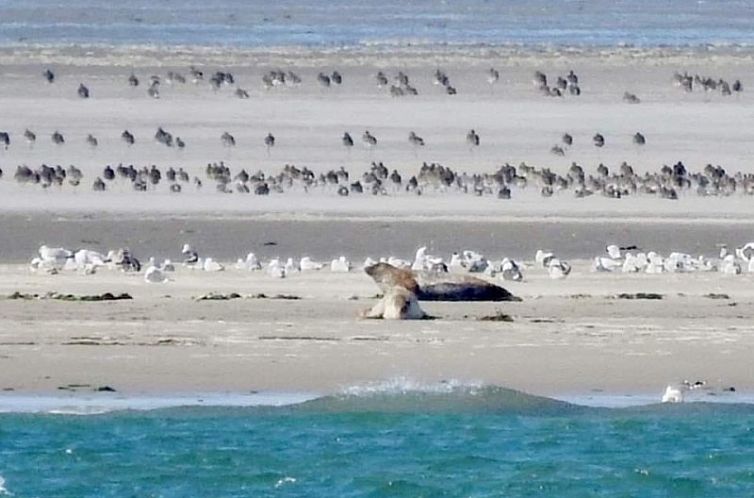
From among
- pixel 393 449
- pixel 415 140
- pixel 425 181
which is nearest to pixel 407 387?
pixel 393 449

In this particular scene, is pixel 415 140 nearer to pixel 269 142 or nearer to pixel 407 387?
pixel 269 142

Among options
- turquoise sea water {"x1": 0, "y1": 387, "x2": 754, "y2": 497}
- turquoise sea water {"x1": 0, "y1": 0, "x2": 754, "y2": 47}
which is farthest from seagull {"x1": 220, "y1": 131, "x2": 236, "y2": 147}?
turquoise sea water {"x1": 0, "y1": 0, "x2": 754, "y2": 47}

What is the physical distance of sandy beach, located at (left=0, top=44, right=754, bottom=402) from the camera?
38.1ft

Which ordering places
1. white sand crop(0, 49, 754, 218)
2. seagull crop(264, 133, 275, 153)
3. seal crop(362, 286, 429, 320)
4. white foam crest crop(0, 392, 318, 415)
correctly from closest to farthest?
1. white foam crest crop(0, 392, 318, 415)
2. seal crop(362, 286, 429, 320)
3. white sand crop(0, 49, 754, 218)
4. seagull crop(264, 133, 275, 153)

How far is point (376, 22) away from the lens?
Result: 54.5 metres

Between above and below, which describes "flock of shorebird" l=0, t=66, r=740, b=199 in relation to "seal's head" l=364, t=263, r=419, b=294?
above

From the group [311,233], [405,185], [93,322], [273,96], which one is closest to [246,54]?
[273,96]

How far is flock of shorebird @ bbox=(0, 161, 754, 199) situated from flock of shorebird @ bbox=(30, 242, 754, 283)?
14.0 feet

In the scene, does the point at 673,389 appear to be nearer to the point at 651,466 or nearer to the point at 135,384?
the point at 651,466

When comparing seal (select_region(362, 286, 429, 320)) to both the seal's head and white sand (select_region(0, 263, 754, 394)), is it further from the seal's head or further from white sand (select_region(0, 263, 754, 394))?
the seal's head

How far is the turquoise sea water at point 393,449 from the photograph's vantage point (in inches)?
368

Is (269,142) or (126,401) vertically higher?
(269,142)

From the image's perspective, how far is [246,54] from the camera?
126 ft

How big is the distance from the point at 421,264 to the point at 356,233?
272 centimetres
